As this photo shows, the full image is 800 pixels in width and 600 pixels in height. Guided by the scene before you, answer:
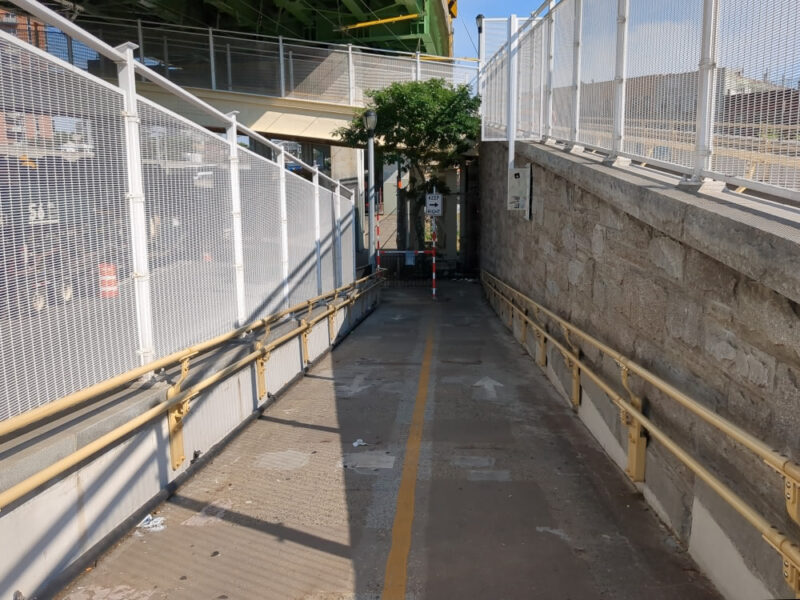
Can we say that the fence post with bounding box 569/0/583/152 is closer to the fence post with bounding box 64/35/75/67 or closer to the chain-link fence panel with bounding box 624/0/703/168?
the chain-link fence panel with bounding box 624/0/703/168

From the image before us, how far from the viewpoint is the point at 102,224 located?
427 cm

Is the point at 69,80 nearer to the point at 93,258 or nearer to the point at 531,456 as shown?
the point at 93,258

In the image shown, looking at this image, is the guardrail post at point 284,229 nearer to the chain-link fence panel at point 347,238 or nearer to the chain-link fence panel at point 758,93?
the chain-link fence panel at point 347,238

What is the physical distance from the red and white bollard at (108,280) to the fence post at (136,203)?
22 centimetres

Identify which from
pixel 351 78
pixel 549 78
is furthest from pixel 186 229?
pixel 351 78

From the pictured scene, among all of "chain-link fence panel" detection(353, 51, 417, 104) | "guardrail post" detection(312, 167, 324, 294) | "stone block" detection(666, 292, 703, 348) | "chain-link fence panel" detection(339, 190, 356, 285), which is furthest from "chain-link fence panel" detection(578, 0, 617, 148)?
"chain-link fence panel" detection(353, 51, 417, 104)

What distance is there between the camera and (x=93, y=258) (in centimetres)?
418

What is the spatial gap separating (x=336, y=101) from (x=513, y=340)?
12008 millimetres

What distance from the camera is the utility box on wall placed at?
9977mm

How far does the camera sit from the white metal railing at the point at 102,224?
3518mm

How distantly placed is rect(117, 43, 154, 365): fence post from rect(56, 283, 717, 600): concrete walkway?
4.10 ft

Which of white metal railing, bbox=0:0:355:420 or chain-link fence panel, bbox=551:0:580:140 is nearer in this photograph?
white metal railing, bbox=0:0:355:420

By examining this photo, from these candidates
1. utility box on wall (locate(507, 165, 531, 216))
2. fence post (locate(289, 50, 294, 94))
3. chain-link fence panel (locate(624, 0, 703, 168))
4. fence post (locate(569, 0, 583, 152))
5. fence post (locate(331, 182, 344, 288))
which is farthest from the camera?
fence post (locate(289, 50, 294, 94))

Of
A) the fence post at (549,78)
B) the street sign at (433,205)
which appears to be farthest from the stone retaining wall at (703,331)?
the street sign at (433,205)
